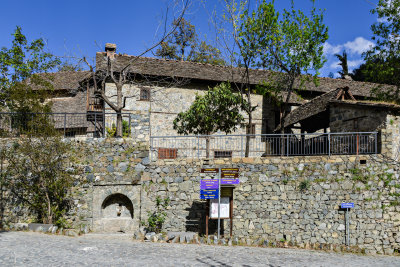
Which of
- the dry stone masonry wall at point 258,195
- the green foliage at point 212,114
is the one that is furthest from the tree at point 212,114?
the dry stone masonry wall at point 258,195

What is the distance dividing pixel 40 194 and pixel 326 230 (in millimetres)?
10432

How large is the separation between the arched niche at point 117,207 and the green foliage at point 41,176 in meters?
1.41

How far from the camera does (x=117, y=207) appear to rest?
14469 mm

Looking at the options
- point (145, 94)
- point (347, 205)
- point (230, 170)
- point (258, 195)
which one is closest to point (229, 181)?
point (230, 170)

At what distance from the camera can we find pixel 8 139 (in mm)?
14625

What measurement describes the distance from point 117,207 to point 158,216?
1.76 m

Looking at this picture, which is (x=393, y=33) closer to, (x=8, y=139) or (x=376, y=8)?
(x=376, y=8)

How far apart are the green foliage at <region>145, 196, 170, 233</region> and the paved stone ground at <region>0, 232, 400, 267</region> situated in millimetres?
953

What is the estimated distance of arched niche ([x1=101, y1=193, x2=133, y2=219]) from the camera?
47.1ft

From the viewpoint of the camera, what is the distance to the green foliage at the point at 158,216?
13.7 metres

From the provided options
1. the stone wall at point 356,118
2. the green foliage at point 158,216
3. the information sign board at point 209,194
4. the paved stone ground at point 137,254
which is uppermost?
the stone wall at point 356,118

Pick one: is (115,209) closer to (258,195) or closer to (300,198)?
(258,195)

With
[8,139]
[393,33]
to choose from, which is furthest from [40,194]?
[393,33]

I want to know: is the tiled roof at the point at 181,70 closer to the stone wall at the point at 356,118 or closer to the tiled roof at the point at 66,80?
the tiled roof at the point at 66,80
